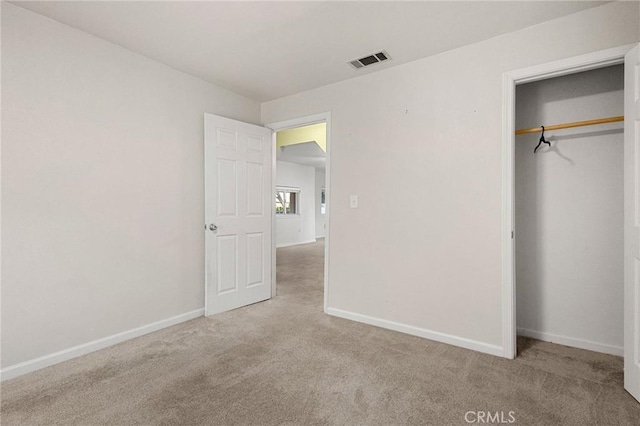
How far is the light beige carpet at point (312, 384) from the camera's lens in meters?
1.67

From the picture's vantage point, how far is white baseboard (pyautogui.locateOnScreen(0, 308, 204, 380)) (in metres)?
2.06

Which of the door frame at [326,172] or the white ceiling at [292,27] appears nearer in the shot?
the white ceiling at [292,27]

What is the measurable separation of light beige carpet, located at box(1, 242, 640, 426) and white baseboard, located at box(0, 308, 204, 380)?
6cm

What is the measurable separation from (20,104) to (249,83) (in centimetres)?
187

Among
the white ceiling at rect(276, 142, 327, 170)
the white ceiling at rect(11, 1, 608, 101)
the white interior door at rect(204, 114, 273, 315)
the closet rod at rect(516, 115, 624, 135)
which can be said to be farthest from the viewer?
the white ceiling at rect(276, 142, 327, 170)

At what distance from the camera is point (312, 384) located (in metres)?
1.97

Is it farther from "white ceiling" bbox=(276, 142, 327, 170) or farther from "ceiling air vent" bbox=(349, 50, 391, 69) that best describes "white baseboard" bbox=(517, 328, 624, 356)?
"white ceiling" bbox=(276, 142, 327, 170)

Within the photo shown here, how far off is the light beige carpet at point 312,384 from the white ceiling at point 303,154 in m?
3.95

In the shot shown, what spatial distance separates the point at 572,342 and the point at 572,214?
1041 millimetres

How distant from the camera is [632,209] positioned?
1.82 m

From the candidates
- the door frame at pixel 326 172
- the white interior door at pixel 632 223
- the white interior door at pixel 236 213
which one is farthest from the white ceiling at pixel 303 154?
the white interior door at pixel 632 223

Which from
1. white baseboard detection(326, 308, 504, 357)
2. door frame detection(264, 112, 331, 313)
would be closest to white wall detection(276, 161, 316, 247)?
door frame detection(264, 112, 331, 313)

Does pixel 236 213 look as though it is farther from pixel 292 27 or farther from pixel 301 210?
pixel 301 210

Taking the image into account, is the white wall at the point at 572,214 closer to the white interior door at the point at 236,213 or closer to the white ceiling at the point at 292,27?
the white ceiling at the point at 292,27
